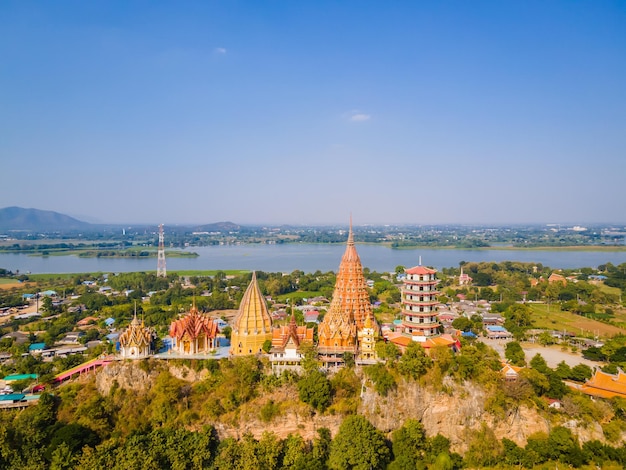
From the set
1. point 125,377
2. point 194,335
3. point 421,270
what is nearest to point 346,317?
point 421,270

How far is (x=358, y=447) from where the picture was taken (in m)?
17.8

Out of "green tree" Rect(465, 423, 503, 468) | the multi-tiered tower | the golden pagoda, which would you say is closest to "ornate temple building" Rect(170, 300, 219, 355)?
the golden pagoda

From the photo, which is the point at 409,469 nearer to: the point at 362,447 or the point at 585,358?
the point at 362,447

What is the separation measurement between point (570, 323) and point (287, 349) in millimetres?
29630

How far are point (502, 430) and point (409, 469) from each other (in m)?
5.14

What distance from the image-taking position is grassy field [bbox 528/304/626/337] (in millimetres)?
35778

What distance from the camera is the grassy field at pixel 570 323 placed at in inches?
1409

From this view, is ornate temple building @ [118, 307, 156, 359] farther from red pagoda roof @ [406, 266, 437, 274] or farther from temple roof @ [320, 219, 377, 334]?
red pagoda roof @ [406, 266, 437, 274]

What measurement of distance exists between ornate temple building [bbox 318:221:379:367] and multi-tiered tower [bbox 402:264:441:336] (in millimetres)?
2203

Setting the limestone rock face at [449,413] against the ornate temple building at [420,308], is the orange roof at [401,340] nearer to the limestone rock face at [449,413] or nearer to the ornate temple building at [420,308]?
the ornate temple building at [420,308]

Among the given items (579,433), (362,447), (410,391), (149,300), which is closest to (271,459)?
(362,447)

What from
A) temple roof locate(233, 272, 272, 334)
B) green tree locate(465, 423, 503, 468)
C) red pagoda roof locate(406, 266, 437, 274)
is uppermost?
red pagoda roof locate(406, 266, 437, 274)

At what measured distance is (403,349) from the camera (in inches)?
918

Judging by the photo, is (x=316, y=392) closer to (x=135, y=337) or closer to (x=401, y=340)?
(x=401, y=340)
